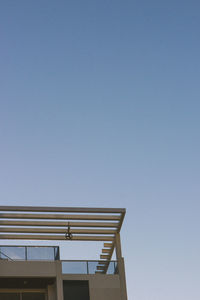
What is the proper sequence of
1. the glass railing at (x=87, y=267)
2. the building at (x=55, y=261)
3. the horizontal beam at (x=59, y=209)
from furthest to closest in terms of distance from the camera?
1. the glass railing at (x=87, y=267)
2. the building at (x=55, y=261)
3. the horizontal beam at (x=59, y=209)

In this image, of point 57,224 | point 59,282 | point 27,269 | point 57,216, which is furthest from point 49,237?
point 59,282

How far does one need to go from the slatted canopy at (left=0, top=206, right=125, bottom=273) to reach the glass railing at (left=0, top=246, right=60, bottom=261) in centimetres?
69

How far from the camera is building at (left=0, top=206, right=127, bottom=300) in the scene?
27.1 metres

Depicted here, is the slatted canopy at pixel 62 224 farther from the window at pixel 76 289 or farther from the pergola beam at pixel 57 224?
the window at pixel 76 289

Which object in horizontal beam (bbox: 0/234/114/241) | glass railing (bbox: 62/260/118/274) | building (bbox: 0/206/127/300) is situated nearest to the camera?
building (bbox: 0/206/127/300)

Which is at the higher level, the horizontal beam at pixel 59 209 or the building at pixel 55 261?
the horizontal beam at pixel 59 209

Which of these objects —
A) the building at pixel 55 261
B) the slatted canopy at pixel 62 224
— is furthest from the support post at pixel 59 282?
the slatted canopy at pixel 62 224

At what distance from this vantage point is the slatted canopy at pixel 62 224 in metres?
27.1

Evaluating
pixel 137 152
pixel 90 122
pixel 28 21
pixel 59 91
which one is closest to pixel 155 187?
pixel 137 152

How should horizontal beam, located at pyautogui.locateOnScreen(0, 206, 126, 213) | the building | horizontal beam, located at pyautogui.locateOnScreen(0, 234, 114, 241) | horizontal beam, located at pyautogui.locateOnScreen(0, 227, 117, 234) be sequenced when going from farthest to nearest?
1. horizontal beam, located at pyautogui.locateOnScreen(0, 234, 114, 241)
2. horizontal beam, located at pyautogui.locateOnScreen(0, 227, 117, 234)
3. the building
4. horizontal beam, located at pyautogui.locateOnScreen(0, 206, 126, 213)

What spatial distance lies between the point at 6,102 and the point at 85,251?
7922 mm

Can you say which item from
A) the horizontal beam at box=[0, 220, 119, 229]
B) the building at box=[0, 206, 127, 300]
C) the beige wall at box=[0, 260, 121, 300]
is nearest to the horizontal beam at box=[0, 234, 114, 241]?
the building at box=[0, 206, 127, 300]

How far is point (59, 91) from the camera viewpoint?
31578 mm

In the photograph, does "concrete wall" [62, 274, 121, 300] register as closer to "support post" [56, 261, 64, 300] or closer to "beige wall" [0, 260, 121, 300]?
"beige wall" [0, 260, 121, 300]
